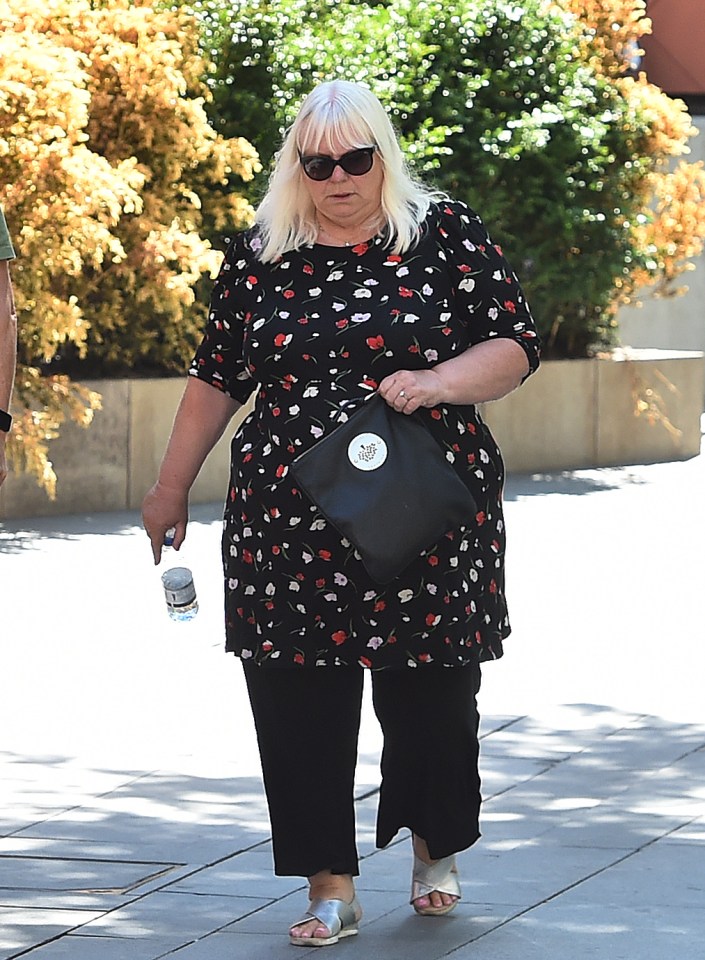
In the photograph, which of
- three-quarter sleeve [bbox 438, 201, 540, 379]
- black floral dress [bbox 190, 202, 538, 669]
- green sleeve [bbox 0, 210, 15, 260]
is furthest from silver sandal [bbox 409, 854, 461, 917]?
green sleeve [bbox 0, 210, 15, 260]

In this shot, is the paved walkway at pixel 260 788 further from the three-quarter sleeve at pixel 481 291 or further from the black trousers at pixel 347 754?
the three-quarter sleeve at pixel 481 291

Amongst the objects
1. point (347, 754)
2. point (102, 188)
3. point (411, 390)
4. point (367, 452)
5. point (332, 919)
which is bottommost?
point (332, 919)

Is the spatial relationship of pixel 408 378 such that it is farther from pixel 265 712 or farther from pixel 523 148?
pixel 523 148

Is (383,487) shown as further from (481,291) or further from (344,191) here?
(344,191)

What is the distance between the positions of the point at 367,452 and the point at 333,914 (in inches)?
38.0

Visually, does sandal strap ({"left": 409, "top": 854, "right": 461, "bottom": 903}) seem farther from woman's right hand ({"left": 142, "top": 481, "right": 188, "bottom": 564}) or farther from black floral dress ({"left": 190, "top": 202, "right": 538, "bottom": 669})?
woman's right hand ({"left": 142, "top": 481, "right": 188, "bottom": 564})

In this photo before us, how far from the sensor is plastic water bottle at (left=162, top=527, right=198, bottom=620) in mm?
4379

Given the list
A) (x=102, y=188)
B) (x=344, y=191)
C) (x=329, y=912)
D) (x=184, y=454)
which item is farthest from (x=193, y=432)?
(x=102, y=188)

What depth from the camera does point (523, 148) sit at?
12711 mm

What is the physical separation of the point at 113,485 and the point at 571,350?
4309 mm

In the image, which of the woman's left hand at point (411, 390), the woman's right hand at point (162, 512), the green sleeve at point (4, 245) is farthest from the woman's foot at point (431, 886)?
the green sleeve at point (4, 245)

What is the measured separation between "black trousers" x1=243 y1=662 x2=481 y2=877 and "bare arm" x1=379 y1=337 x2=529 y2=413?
1.88 feet

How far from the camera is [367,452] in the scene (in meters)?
3.96

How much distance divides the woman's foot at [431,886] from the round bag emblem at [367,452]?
862 mm
